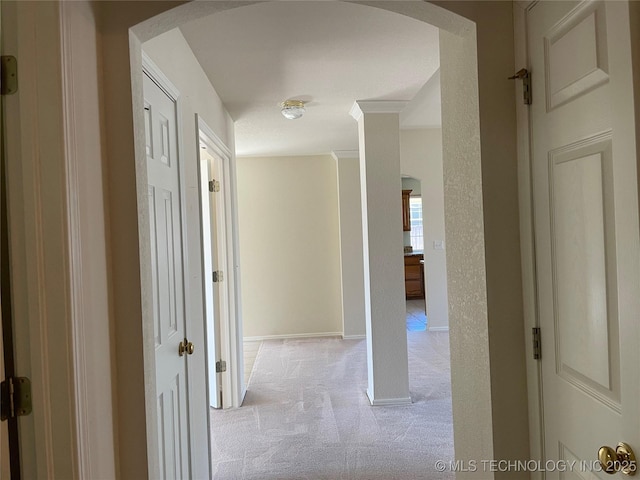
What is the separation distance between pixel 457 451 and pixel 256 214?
4421 millimetres

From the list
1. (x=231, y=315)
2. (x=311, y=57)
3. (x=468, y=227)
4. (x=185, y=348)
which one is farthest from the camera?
(x=231, y=315)

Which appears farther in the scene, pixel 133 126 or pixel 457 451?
pixel 457 451

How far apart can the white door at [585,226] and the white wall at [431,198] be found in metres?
4.39

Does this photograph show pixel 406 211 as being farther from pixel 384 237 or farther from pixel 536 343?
pixel 536 343

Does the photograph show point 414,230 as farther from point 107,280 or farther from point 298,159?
point 107,280

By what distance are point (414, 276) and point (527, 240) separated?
7166 millimetres

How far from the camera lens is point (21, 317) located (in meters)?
0.98

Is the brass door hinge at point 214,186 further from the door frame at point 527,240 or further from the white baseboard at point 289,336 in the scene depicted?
the white baseboard at point 289,336

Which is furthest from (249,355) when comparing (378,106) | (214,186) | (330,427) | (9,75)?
(9,75)

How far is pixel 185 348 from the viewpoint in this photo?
193 cm

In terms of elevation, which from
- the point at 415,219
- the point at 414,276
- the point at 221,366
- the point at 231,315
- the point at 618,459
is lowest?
the point at 221,366

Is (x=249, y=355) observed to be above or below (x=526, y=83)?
below

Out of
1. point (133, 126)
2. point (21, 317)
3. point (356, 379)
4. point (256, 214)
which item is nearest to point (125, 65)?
point (133, 126)

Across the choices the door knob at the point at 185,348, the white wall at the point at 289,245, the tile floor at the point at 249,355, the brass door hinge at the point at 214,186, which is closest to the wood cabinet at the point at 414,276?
the white wall at the point at 289,245
